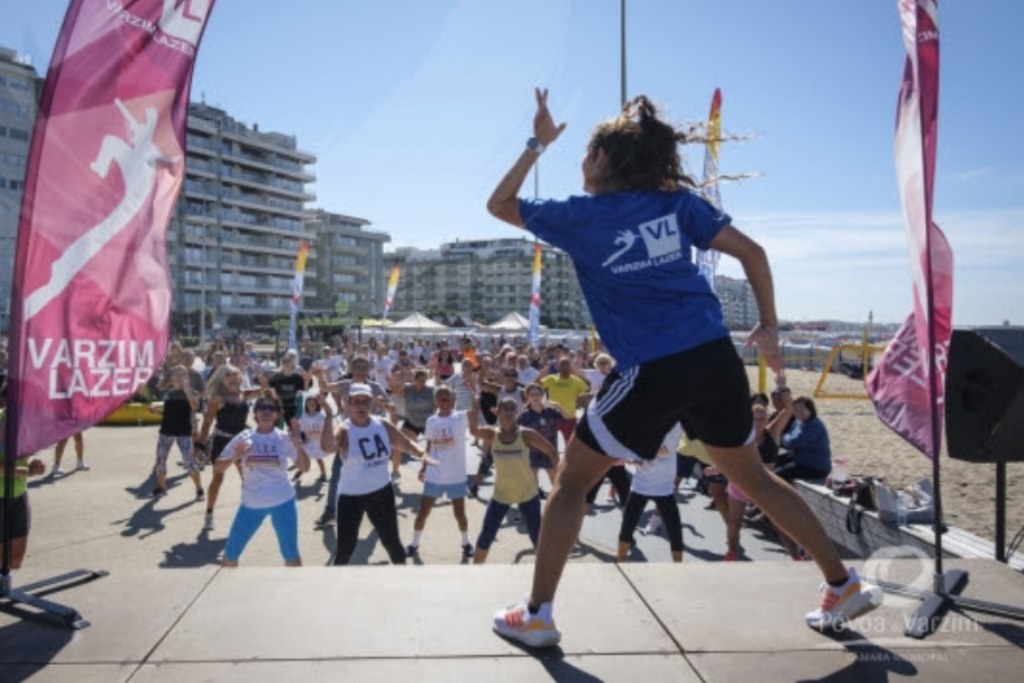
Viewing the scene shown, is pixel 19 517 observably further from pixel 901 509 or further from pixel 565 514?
pixel 901 509

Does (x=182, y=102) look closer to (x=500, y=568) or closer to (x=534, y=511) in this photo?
(x=500, y=568)

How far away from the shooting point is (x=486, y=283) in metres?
144

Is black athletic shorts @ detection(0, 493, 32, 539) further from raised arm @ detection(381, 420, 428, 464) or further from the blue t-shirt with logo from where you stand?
the blue t-shirt with logo

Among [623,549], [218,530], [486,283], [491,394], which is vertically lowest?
[218,530]

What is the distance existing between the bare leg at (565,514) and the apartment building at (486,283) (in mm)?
132547

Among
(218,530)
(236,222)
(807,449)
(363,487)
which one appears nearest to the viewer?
(363,487)

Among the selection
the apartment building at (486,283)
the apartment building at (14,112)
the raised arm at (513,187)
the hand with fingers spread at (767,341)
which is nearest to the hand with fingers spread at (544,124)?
the raised arm at (513,187)

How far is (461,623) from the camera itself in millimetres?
2623

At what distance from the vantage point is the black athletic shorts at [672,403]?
2391mm

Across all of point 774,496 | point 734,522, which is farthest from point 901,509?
point 774,496

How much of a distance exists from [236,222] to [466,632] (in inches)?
3594

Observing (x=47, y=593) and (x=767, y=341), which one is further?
(x=47, y=593)

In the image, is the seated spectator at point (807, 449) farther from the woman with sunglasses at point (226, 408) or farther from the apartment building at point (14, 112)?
the apartment building at point (14, 112)

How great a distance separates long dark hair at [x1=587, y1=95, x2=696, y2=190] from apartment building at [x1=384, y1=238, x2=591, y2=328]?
132 meters
